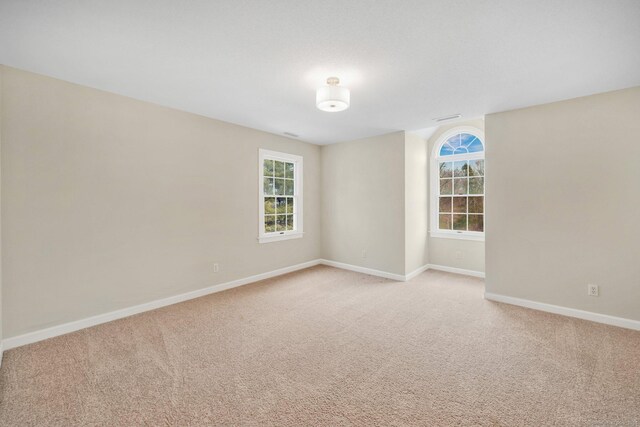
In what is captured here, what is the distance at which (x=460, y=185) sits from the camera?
16.6 ft

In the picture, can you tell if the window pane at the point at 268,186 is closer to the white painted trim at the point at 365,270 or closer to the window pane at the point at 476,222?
the white painted trim at the point at 365,270

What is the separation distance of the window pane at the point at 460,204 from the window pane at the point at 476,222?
0.19 meters

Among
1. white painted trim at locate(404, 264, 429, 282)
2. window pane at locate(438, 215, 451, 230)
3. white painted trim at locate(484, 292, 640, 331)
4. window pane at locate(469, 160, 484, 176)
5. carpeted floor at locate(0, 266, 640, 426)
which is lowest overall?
carpeted floor at locate(0, 266, 640, 426)

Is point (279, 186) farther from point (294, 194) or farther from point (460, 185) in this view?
point (460, 185)

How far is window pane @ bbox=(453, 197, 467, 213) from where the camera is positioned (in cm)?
502

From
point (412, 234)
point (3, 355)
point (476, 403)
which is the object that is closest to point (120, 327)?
point (3, 355)

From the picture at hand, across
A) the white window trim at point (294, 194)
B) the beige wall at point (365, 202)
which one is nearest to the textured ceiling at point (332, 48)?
the white window trim at point (294, 194)

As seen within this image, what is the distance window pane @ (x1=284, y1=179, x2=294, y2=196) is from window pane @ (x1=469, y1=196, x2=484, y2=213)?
3.32 m

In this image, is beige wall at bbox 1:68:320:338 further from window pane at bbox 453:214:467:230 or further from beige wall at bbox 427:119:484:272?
window pane at bbox 453:214:467:230

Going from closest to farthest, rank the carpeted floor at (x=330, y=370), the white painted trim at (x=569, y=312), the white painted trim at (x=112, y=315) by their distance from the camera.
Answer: the carpeted floor at (x=330, y=370) < the white painted trim at (x=112, y=315) < the white painted trim at (x=569, y=312)

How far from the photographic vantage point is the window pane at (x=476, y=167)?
4.84 meters

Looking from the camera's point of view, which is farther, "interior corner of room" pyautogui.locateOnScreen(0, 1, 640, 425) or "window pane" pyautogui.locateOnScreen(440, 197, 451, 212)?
"window pane" pyautogui.locateOnScreen(440, 197, 451, 212)

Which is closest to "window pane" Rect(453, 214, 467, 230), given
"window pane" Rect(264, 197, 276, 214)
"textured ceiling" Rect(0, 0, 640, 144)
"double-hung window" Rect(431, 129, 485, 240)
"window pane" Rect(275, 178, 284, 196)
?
"double-hung window" Rect(431, 129, 485, 240)

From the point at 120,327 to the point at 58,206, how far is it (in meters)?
1.38
